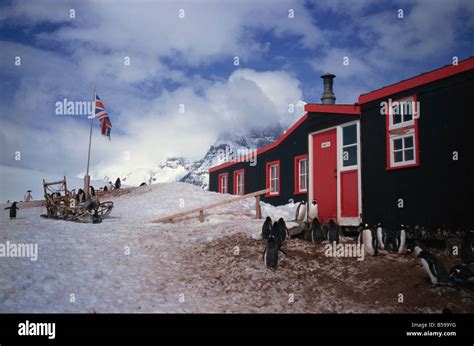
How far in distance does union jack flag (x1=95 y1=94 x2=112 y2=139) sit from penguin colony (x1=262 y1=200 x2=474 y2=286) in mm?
11640

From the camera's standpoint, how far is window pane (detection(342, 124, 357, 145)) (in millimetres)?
11508

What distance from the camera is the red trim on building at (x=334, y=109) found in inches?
445

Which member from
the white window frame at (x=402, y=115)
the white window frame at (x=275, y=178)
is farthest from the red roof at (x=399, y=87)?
the white window frame at (x=275, y=178)

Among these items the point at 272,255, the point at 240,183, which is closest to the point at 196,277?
the point at 272,255

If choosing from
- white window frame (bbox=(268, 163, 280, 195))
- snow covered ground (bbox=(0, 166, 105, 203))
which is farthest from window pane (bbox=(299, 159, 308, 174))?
snow covered ground (bbox=(0, 166, 105, 203))

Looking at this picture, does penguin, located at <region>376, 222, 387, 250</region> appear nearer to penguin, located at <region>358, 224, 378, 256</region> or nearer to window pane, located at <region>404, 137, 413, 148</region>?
penguin, located at <region>358, 224, 378, 256</region>

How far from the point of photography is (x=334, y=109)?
11.9 m

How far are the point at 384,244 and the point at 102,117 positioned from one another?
49.7 ft

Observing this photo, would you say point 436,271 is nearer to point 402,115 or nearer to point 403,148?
point 403,148

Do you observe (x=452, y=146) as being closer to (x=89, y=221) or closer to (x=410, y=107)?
(x=410, y=107)

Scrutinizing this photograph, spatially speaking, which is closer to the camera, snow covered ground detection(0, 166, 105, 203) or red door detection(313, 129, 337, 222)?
red door detection(313, 129, 337, 222)

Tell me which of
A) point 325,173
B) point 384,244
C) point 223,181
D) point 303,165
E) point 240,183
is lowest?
point 384,244

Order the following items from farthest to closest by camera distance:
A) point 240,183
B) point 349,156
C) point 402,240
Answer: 1. point 240,183
2. point 349,156
3. point 402,240
